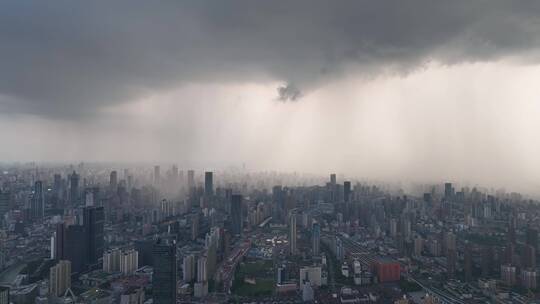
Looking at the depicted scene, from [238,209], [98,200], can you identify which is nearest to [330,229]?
[238,209]

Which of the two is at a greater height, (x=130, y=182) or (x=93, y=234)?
(x=130, y=182)

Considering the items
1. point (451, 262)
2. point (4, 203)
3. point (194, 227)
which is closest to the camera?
point (451, 262)

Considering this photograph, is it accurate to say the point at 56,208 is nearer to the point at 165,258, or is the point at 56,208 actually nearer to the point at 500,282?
the point at 165,258

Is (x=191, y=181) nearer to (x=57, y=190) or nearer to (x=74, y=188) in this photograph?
(x=74, y=188)

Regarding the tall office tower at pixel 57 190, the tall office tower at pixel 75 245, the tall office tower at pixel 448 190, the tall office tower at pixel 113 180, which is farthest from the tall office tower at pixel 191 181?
the tall office tower at pixel 448 190

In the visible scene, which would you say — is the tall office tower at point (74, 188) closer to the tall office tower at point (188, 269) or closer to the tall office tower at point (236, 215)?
the tall office tower at point (236, 215)

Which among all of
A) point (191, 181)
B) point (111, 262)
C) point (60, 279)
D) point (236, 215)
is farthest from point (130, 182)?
point (60, 279)
